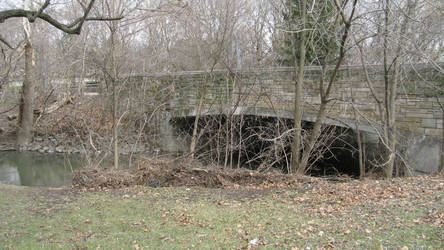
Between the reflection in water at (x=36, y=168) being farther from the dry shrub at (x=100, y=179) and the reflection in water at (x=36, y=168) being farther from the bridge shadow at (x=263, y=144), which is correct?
the bridge shadow at (x=263, y=144)

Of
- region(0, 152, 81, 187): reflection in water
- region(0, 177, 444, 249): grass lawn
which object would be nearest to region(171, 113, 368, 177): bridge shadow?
region(0, 177, 444, 249): grass lawn

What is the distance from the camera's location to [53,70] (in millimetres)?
17156

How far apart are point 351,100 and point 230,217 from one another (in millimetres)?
5436

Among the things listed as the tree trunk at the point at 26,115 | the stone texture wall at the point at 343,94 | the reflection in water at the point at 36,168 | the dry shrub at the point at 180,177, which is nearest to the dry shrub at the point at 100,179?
the dry shrub at the point at 180,177

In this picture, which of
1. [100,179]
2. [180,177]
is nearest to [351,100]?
[180,177]

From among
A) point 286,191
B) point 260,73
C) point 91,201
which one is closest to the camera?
point 91,201

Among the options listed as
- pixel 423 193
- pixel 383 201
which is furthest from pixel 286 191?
pixel 423 193

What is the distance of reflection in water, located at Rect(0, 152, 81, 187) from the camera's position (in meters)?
11.1

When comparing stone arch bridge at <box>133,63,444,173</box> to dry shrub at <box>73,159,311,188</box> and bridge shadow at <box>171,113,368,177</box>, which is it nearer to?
bridge shadow at <box>171,113,368,177</box>

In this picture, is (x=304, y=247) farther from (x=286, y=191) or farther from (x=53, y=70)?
(x=53, y=70)

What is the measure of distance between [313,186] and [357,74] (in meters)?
3.80

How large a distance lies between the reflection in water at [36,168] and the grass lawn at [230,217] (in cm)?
417

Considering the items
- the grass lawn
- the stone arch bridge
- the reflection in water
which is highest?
the stone arch bridge

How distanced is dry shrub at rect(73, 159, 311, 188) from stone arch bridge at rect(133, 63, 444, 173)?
2.12 m
